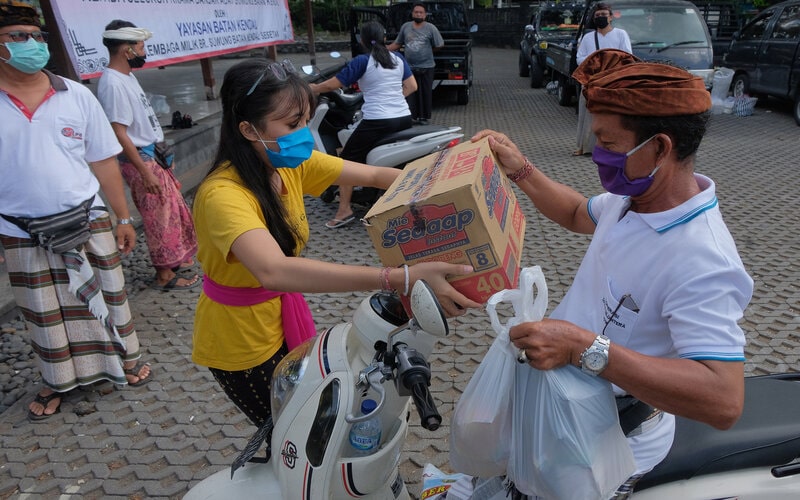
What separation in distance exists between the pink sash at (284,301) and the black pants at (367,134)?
3.85 m

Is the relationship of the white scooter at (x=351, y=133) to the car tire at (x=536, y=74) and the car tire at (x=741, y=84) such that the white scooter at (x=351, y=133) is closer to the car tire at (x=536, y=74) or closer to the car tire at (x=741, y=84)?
the car tire at (x=741, y=84)

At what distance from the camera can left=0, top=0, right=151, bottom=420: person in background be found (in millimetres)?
2842

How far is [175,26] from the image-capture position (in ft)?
22.9

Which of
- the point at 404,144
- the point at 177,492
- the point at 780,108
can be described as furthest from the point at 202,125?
the point at 780,108

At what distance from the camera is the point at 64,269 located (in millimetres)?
3074

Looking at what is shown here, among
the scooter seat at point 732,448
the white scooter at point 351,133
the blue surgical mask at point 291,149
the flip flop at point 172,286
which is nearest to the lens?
the scooter seat at point 732,448

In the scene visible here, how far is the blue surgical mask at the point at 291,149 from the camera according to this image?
75.2 inches

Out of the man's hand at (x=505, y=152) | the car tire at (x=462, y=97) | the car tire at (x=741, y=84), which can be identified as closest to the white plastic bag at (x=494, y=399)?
the man's hand at (x=505, y=152)

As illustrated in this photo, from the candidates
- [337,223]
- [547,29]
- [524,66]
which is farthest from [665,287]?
[524,66]

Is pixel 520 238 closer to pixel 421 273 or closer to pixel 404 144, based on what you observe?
pixel 421 273

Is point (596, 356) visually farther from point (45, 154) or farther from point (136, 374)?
point (136, 374)

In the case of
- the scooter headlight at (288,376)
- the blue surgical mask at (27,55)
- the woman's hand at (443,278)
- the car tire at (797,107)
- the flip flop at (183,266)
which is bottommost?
the flip flop at (183,266)

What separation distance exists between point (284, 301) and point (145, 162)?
2.95 metres

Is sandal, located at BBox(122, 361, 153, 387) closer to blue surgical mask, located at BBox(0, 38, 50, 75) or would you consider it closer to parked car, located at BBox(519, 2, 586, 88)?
blue surgical mask, located at BBox(0, 38, 50, 75)
